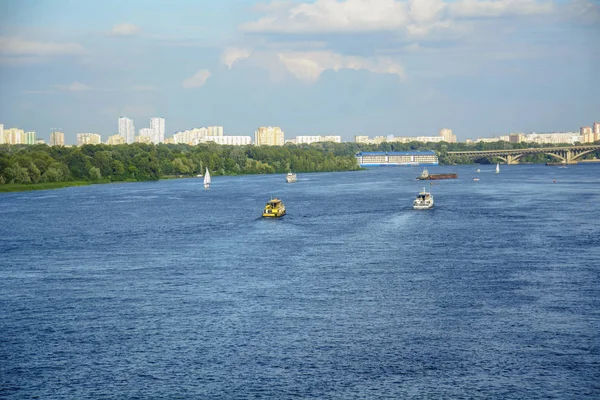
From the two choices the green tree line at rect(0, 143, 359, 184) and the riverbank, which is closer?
the riverbank

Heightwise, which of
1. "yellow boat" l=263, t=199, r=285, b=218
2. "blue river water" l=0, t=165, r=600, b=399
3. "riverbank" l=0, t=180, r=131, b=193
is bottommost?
"blue river water" l=0, t=165, r=600, b=399

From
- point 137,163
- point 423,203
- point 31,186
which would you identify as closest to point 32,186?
point 31,186

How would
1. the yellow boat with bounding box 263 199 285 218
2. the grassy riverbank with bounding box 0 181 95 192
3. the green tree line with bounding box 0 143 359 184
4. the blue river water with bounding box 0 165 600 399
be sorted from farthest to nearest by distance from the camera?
the green tree line with bounding box 0 143 359 184 → the grassy riverbank with bounding box 0 181 95 192 → the yellow boat with bounding box 263 199 285 218 → the blue river water with bounding box 0 165 600 399

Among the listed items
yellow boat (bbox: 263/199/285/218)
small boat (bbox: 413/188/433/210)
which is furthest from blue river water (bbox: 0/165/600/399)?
small boat (bbox: 413/188/433/210)

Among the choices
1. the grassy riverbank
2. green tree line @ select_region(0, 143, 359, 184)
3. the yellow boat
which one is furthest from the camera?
green tree line @ select_region(0, 143, 359, 184)

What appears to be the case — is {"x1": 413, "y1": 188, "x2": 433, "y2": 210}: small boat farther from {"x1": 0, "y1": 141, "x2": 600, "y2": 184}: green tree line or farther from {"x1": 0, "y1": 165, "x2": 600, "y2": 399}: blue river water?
{"x1": 0, "y1": 141, "x2": 600, "y2": 184}: green tree line

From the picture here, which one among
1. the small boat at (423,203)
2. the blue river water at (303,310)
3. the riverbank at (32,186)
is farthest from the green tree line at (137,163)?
the small boat at (423,203)

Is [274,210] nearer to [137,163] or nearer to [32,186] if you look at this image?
[32,186]

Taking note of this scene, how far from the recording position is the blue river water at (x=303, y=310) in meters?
24.9

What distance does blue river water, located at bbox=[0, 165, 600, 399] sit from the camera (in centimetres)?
2494

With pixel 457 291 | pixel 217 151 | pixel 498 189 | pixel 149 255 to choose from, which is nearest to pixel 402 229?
pixel 149 255

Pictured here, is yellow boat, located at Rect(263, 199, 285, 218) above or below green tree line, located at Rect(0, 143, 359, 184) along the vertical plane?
below

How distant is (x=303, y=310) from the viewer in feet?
109

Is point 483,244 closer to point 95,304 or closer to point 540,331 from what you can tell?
point 540,331
